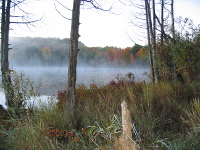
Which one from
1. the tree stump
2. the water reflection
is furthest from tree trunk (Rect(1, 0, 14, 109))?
the tree stump

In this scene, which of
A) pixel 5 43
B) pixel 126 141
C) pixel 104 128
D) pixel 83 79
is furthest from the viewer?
pixel 83 79

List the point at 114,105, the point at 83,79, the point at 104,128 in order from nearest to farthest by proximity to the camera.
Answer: the point at 104,128 → the point at 114,105 → the point at 83,79

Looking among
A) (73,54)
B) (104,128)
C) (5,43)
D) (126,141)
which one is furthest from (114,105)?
(5,43)

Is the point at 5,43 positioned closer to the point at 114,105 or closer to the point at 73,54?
the point at 73,54

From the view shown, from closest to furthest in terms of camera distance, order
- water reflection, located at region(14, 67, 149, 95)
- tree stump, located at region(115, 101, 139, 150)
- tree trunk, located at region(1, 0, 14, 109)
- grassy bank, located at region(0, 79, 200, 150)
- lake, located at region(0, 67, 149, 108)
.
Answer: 1. tree stump, located at region(115, 101, 139, 150)
2. grassy bank, located at region(0, 79, 200, 150)
3. tree trunk, located at region(1, 0, 14, 109)
4. lake, located at region(0, 67, 149, 108)
5. water reflection, located at region(14, 67, 149, 95)

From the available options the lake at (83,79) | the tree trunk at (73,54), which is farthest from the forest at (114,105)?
the lake at (83,79)

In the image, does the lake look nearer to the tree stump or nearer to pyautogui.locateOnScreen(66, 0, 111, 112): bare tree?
pyautogui.locateOnScreen(66, 0, 111, 112): bare tree

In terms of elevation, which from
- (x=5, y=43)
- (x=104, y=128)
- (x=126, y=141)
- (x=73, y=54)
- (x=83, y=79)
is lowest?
(x=104, y=128)

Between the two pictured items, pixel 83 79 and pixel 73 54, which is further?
pixel 83 79

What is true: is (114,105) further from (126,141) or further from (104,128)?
(126,141)

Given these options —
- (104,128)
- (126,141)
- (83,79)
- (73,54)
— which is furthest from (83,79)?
(126,141)

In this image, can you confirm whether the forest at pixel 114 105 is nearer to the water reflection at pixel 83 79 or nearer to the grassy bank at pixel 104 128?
the grassy bank at pixel 104 128

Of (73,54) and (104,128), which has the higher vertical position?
(73,54)

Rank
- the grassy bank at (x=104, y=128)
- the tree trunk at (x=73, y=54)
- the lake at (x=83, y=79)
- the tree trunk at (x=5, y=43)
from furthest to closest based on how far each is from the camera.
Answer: the lake at (x=83, y=79) < the tree trunk at (x=5, y=43) < the tree trunk at (x=73, y=54) < the grassy bank at (x=104, y=128)
